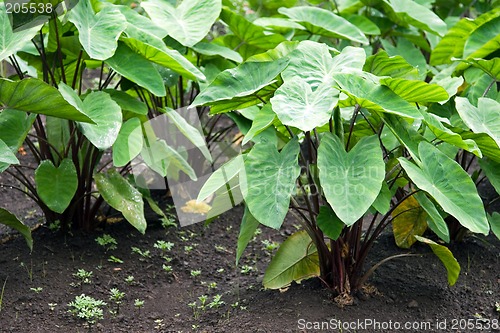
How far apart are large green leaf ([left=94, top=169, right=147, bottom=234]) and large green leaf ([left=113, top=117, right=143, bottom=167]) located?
219 millimetres

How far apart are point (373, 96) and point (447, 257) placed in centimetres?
66

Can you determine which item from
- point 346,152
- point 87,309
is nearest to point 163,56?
point 346,152

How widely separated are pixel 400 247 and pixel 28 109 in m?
1.65

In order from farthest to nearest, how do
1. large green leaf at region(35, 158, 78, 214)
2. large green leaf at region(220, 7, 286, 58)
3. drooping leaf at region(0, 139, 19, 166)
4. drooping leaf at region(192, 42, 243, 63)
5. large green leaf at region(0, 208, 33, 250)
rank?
large green leaf at region(220, 7, 286, 58), drooping leaf at region(192, 42, 243, 63), large green leaf at region(35, 158, 78, 214), large green leaf at region(0, 208, 33, 250), drooping leaf at region(0, 139, 19, 166)

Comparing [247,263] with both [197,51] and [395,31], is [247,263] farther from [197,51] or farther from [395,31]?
[395,31]

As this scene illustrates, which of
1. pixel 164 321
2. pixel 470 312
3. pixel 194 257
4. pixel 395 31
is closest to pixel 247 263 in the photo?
pixel 194 257

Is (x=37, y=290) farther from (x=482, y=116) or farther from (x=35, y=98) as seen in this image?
(x=482, y=116)

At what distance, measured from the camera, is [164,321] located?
2.70 meters

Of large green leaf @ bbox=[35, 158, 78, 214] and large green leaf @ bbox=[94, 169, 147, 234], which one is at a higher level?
large green leaf @ bbox=[35, 158, 78, 214]

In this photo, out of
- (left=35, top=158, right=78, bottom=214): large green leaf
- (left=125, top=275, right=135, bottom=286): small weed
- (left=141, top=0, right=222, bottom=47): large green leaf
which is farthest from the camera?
(left=141, top=0, right=222, bottom=47): large green leaf

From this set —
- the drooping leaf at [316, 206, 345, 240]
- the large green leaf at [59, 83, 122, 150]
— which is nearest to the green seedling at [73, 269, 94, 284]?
the large green leaf at [59, 83, 122, 150]

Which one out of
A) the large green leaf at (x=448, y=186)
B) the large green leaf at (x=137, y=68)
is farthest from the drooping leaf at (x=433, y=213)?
the large green leaf at (x=137, y=68)

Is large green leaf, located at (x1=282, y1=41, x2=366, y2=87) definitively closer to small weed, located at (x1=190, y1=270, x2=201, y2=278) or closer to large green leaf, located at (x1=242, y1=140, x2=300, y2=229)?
large green leaf, located at (x1=242, y1=140, x2=300, y2=229)

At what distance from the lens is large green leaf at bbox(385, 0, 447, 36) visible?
12.3 ft
